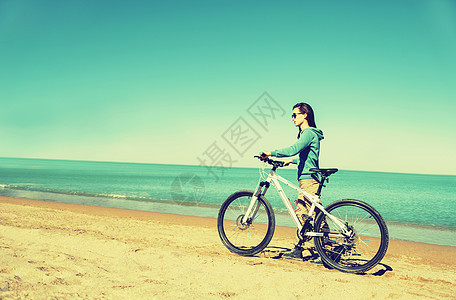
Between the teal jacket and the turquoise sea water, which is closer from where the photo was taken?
the teal jacket

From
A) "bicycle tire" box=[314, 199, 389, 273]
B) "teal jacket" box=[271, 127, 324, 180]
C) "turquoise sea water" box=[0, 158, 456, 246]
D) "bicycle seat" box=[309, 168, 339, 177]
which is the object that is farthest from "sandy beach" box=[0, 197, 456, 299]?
"turquoise sea water" box=[0, 158, 456, 246]

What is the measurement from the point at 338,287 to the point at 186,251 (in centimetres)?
241

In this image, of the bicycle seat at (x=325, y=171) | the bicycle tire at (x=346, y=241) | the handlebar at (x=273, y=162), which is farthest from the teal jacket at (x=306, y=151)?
the bicycle tire at (x=346, y=241)

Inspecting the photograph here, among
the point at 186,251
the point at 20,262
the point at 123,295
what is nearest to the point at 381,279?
→ the point at 186,251

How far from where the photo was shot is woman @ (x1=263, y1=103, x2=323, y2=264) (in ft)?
13.8

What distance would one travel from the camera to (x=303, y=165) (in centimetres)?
439

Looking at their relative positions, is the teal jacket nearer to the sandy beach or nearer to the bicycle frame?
the bicycle frame

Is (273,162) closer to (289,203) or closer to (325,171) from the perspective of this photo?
(289,203)

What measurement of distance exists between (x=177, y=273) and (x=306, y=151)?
2.58 meters

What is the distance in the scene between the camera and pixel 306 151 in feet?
14.2

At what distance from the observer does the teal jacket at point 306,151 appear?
4191mm

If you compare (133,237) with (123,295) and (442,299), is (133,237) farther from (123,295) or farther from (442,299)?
(442,299)

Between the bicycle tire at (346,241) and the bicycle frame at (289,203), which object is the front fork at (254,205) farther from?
the bicycle tire at (346,241)

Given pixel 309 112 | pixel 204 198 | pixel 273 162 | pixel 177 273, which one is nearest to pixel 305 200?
pixel 273 162
